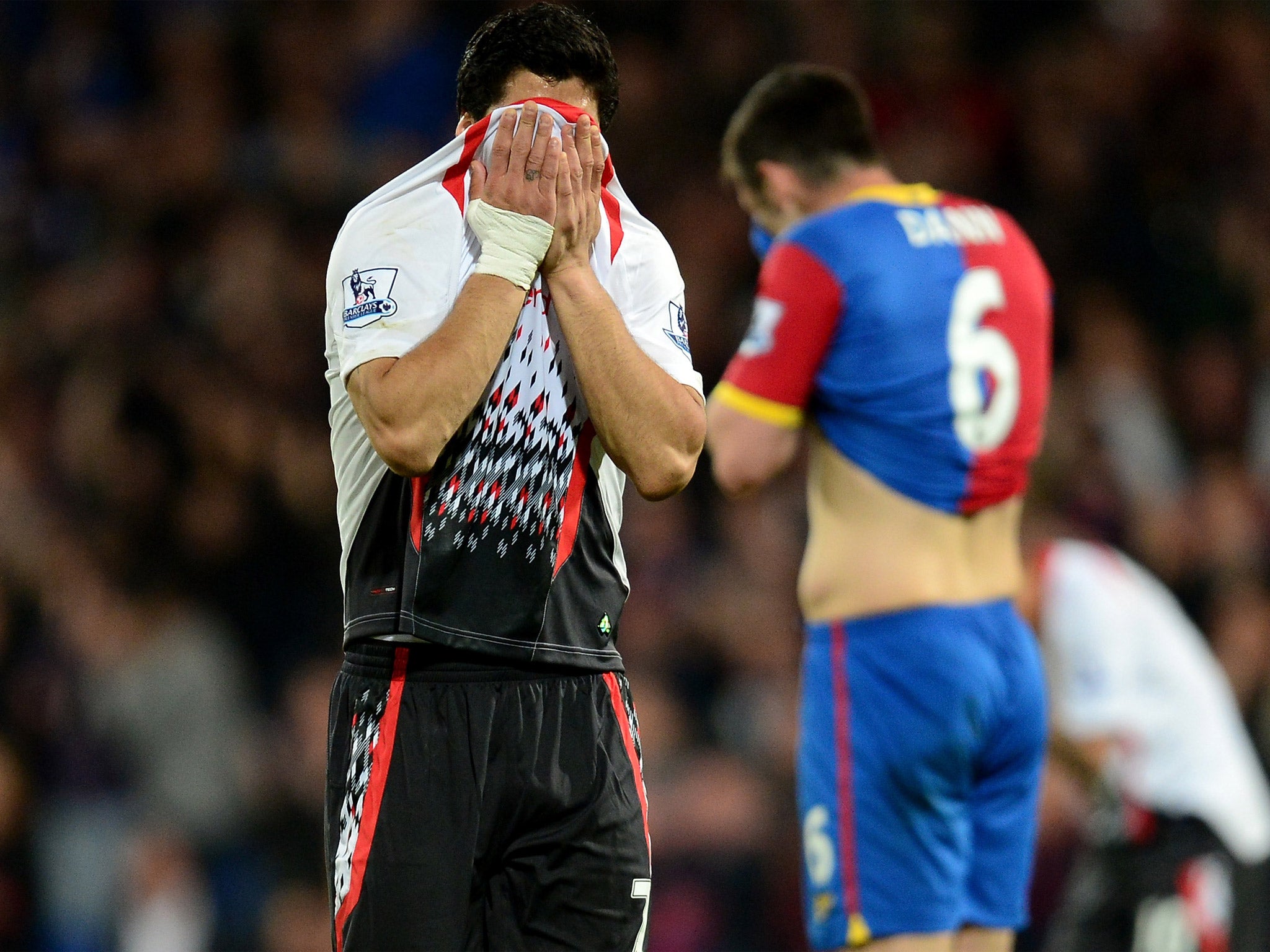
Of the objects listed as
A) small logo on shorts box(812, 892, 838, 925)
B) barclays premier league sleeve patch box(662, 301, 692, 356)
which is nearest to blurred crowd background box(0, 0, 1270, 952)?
small logo on shorts box(812, 892, 838, 925)

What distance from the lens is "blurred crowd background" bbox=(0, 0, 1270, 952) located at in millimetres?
7262

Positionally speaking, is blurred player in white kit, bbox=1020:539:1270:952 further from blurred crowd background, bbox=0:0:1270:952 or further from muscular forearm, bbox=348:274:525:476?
muscular forearm, bbox=348:274:525:476

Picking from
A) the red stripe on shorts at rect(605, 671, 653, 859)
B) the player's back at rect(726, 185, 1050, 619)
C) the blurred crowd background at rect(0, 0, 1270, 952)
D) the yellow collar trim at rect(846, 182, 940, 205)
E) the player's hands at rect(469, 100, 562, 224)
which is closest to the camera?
the player's hands at rect(469, 100, 562, 224)

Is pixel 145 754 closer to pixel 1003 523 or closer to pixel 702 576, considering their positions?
pixel 702 576

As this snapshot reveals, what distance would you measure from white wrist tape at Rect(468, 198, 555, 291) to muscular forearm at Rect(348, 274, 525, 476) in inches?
0.7

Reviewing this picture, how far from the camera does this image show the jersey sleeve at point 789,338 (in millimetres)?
3996

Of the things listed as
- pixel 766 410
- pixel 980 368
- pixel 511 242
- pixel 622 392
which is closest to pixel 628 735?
pixel 622 392

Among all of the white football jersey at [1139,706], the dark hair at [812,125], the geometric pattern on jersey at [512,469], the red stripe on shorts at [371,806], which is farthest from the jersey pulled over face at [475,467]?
the white football jersey at [1139,706]

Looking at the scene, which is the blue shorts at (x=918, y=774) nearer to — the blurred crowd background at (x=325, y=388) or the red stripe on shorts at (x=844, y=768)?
the red stripe on shorts at (x=844, y=768)

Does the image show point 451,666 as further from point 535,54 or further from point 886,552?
point 886,552

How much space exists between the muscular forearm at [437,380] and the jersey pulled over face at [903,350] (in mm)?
1542

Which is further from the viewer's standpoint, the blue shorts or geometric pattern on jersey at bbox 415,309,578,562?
the blue shorts

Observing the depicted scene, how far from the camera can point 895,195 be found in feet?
13.6

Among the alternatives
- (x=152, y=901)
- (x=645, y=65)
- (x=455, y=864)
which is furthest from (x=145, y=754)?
(x=455, y=864)
